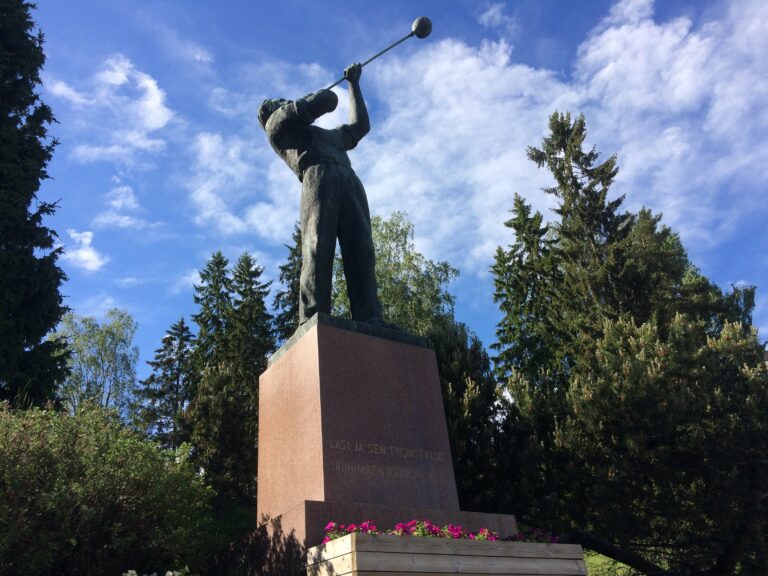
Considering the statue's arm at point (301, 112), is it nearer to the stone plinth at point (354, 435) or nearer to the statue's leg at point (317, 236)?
the statue's leg at point (317, 236)

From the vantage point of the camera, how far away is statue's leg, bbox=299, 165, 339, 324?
721 cm

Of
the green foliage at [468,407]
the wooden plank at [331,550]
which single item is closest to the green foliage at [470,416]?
the green foliage at [468,407]

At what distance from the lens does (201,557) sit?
7.17 meters

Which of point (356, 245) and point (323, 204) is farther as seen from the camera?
point (356, 245)

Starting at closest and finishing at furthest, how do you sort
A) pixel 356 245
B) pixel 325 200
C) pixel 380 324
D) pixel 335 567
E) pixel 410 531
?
pixel 335 567 < pixel 410 531 < pixel 380 324 < pixel 325 200 < pixel 356 245

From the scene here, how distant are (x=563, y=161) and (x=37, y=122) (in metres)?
17.1

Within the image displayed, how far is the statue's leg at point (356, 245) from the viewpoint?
7613 mm

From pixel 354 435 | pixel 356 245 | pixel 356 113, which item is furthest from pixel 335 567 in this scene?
pixel 356 113

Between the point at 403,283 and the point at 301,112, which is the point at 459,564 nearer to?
the point at 301,112

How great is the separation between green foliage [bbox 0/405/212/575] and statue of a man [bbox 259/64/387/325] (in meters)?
2.50

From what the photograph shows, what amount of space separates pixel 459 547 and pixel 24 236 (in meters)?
14.6

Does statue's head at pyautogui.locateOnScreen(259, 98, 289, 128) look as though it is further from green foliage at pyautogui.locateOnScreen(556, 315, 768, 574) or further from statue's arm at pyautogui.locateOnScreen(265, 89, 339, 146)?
green foliage at pyautogui.locateOnScreen(556, 315, 768, 574)

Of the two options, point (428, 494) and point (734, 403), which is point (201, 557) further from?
point (734, 403)

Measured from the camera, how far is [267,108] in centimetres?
793
